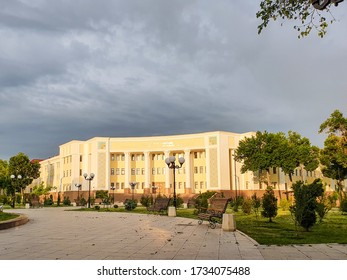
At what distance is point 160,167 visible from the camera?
231 feet

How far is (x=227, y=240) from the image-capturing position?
9.98m

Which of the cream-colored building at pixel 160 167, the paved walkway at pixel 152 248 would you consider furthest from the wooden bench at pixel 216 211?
the cream-colored building at pixel 160 167

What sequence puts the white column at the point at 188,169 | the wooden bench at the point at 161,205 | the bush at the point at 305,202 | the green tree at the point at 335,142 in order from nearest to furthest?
the bush at the point at 305,202 → the wooden bench at the point at 161,205 → the green tree at the point at 335,142 → the white column at the point at 188,169

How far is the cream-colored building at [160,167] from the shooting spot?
208 ft

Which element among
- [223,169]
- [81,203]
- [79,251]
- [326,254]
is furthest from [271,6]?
[223,169]

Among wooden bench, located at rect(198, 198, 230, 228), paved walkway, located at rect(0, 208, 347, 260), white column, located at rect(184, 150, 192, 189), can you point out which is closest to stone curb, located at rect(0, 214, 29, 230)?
paved walkway, located at rect(0, 208, 347, 260)

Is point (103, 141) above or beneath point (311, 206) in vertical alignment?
above

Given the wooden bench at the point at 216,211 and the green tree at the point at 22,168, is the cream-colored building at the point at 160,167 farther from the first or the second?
the wooden bench at the point at 216,211

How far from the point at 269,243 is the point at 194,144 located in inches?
A: 2236

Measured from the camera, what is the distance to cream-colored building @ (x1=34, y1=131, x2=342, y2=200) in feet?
208

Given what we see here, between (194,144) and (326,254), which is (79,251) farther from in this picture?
(194,144)

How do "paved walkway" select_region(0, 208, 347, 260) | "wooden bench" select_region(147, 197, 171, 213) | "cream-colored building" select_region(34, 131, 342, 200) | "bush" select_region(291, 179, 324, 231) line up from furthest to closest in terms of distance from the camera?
"cream-colored building" select_region(34, 131, 342, 200) → "wooden bench" select_region(147, 197, 171, 213) → "bush" select_region(291, 179, 324, 231) → "paved walkway" select_region(0, 208, 347, 260)

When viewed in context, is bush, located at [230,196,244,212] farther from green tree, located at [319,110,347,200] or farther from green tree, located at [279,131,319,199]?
green tree, located at [279,131,319,199]
